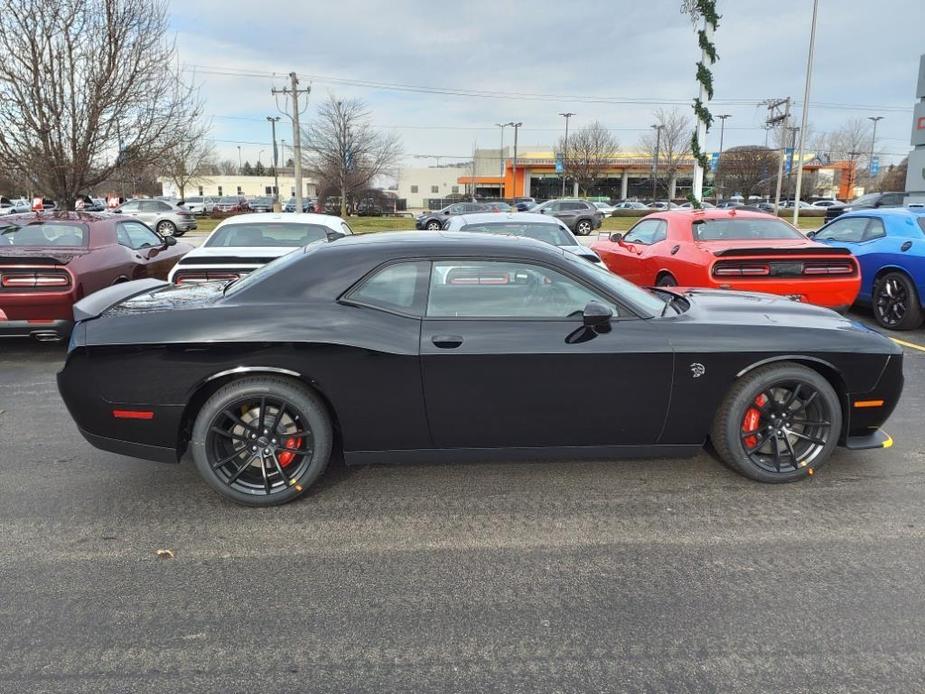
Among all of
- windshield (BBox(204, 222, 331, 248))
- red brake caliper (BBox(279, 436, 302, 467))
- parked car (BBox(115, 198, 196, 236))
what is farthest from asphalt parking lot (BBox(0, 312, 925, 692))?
parked car (BBox(115, 198, 196, 236))

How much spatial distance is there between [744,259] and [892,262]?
253 centimetres

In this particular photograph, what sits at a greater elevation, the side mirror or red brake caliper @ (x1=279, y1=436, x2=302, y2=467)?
the side mirror

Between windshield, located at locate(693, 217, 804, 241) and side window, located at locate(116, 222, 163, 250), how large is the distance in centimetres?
693

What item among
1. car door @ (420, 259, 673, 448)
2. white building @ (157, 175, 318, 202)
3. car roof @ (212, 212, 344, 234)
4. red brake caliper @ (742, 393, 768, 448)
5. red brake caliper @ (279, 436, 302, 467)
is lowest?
red brake caliper @ (279, 436, 302, 467)

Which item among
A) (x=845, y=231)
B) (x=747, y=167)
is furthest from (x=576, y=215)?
(x=747, y=167)

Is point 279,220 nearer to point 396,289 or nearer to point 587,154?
point 396,289

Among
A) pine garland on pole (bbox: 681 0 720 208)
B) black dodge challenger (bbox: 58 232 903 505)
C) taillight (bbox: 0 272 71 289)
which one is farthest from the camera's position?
pine garland on pole (bbox: 681 0 720 208)

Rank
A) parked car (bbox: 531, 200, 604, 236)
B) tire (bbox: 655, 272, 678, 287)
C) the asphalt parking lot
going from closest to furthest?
the asphalt parking lot, tire (bbox: 655, 272, 678, 287), parked car (bbox: 531, 200, 604, 236)

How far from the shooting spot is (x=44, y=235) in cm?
754

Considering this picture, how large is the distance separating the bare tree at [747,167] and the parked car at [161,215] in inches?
1776

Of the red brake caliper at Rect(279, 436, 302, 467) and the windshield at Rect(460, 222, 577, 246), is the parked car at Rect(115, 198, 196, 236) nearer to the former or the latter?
the windshield at Rect(460, 222, 577, 246)

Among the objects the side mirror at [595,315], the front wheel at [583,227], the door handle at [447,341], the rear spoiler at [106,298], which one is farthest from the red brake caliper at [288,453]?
the front wheel at [583,227]

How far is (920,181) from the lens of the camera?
A: 21984mm

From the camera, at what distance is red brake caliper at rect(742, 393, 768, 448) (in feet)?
12.3
